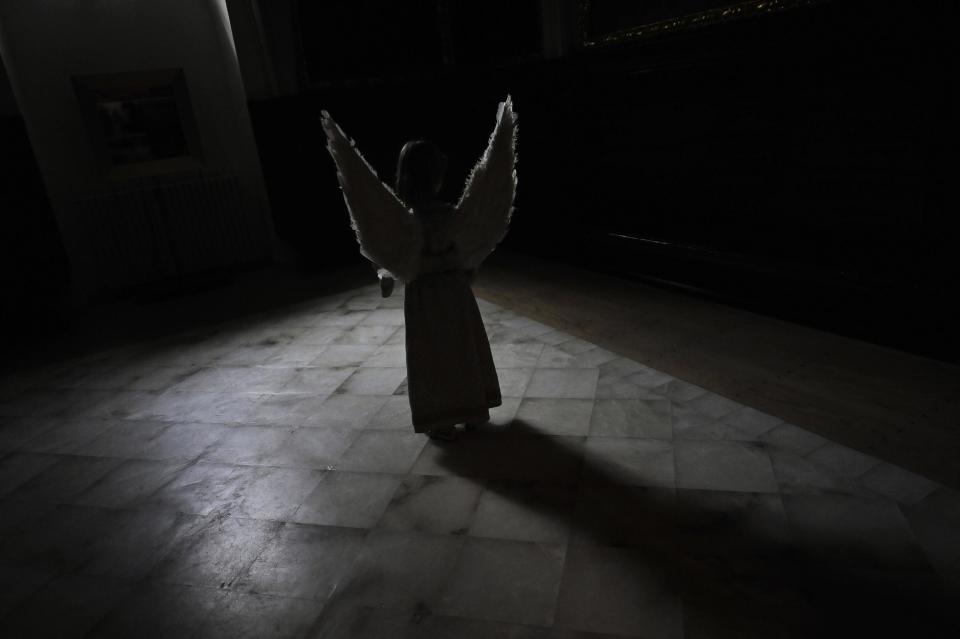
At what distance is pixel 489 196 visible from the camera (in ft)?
9.52

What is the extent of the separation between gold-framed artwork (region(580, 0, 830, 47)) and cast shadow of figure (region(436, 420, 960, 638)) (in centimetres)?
318

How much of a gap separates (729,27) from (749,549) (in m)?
3.57

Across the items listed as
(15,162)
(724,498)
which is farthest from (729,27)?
(15,162)

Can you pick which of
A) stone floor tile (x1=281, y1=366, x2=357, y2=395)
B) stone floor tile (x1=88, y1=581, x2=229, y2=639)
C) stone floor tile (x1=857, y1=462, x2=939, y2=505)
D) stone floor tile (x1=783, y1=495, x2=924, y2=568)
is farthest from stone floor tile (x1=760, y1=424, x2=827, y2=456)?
stone floor tile (x1=281, y1=366, x2=357, y2=395)

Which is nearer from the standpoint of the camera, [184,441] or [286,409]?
[184,441]

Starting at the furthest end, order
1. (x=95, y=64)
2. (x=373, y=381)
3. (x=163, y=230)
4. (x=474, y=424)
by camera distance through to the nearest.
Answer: (x=163, y=230) < (x=95, y=64) < (x=373, y=381) < (x=474, y=424)

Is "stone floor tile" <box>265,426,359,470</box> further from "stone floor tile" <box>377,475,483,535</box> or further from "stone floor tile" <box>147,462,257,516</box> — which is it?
"stone floor tile" <box>377,475,483,535</box>

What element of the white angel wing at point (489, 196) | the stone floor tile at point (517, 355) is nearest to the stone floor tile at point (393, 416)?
the stone floor tile at point (517, 355)

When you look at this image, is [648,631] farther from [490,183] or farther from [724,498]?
[490,183]

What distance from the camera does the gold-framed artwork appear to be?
4.04m

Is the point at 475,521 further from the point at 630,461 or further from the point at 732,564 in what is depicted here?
the point at 732,564

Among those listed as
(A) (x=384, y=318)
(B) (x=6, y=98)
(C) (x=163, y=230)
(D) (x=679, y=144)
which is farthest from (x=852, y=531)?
(B) (x=6, y=98)

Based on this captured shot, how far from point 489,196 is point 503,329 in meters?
1.91

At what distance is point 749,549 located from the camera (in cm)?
218
